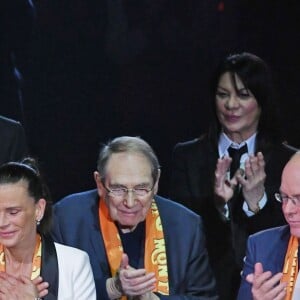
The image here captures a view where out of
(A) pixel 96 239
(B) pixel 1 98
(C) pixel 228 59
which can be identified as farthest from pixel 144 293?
(B) pixel 1 98

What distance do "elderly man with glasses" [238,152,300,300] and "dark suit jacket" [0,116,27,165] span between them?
903 millimetres

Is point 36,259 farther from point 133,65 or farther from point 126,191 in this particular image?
point 133,65

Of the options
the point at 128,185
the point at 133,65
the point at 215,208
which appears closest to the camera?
the point at 128,185

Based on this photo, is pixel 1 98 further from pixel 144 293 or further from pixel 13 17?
pixel 144 293

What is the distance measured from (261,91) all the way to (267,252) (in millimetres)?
808

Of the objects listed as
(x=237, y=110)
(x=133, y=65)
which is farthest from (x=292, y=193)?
(x=133, y=65)

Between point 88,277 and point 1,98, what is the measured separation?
1437 mm

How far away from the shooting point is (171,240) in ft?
11.4

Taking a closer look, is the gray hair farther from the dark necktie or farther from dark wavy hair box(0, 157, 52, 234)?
the dark necktie

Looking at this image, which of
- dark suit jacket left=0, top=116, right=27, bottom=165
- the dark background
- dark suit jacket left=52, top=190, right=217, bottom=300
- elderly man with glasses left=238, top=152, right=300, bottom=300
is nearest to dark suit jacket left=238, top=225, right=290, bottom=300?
elderly man with glasses left=238, top=152, right=300, bottom=300

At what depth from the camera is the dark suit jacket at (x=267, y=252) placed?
3.18 meters

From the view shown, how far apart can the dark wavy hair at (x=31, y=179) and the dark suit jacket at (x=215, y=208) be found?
740 millimetres

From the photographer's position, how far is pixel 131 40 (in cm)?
445

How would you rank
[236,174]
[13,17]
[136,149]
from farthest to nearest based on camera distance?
[13,17]
[236,174]
[136,149]
